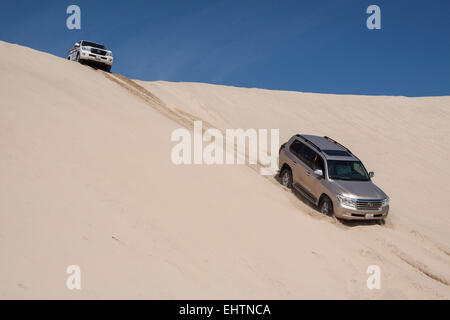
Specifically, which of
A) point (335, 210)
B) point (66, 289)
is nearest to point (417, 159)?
point (335, 210)

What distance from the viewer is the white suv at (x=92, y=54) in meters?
20.2

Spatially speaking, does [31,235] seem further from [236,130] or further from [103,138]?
[236,130]

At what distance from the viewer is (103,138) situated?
8719mm

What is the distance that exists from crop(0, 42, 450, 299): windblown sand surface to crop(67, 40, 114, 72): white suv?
22.6ft

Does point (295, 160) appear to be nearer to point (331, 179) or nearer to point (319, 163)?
point (319, 163)

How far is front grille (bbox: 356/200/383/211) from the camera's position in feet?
31.5

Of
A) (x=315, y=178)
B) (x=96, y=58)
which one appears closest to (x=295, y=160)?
(x=315, y=178)

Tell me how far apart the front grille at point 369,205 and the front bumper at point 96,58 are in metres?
16.3

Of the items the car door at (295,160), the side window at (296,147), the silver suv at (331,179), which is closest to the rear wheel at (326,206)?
the silver suv at (331,179)

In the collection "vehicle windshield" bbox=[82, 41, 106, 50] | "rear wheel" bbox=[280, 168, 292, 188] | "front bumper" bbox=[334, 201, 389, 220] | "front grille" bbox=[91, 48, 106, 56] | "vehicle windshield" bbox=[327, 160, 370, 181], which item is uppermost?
"vehicle windshield" bbox=[82, 41, 106, 50]

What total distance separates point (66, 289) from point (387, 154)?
16.7 metres

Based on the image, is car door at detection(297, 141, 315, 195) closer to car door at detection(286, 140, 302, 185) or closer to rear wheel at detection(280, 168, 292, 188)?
car door at detection(286, 140, 302, 185)

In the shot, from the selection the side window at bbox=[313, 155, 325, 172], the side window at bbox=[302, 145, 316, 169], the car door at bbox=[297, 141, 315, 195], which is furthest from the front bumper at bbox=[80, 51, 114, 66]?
the side window at bbox=[313, 155, 325, 172]

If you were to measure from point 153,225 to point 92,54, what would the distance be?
54.5 feet
